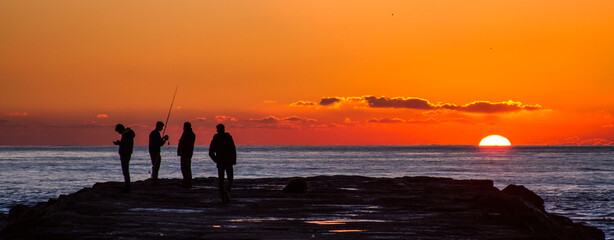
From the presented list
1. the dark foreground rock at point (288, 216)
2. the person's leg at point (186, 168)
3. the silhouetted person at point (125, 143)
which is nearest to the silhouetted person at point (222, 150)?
the dark foreground rock at point (288, 216)

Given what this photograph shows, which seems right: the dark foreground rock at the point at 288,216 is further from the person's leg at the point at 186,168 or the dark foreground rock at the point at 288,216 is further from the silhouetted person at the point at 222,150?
the silhouetted person at the point at 222,150

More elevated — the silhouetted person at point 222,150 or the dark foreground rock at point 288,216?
the silhouetted person at point 222,150

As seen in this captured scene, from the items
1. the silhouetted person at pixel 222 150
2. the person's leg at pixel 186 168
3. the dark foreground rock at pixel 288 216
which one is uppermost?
the silhouetted person at pixel 222 150

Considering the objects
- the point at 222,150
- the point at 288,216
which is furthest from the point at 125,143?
the point at 288,216

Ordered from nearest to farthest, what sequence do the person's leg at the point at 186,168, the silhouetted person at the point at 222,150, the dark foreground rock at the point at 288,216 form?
the dark foreground rock at the point at 288,216
the silhouetted person at the point at 222,150
the person's leg at the point at 186,168

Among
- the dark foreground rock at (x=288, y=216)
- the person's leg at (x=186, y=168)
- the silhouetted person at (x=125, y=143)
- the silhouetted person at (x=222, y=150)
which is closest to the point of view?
the dark foreground rock at (x=288, y=216)

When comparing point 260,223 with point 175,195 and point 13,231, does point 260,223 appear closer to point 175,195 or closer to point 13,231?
point 13,231

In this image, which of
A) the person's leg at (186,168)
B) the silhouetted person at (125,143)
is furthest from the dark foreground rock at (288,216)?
the silhouetted person at (125,143)

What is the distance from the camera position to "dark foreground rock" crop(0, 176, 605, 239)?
11570 mm

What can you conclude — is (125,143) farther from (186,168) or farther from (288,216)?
(288,216)

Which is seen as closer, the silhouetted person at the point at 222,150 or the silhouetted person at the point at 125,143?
the silhouetted person at the point at 222,150

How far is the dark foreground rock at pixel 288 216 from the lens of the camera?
11570 mm

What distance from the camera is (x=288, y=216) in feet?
46.3

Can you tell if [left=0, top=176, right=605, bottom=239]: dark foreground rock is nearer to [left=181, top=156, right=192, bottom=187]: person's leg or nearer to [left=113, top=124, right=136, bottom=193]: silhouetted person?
[left=181, top=156, right=192, bottom=187]: person's leg
